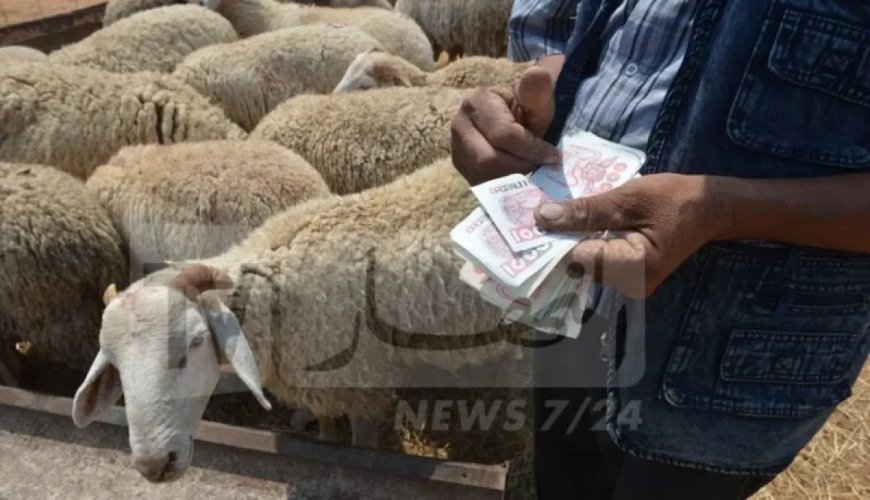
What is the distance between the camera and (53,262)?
2.92m

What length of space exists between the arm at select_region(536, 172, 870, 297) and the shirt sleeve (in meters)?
0.68

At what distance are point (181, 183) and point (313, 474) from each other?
1.45 metres

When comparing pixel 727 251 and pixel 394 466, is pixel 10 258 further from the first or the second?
pixel 727 251

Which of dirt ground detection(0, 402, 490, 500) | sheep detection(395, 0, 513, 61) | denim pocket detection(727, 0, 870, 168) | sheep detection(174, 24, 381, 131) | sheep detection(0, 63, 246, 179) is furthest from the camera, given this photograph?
sheep detection(395, 0, 513, 61)

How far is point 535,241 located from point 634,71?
42cm

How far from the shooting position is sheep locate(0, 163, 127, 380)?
2.88m

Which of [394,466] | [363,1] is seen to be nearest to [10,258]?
[394,466]

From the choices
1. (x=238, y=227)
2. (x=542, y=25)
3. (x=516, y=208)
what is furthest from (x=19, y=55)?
(x=516, y=208)

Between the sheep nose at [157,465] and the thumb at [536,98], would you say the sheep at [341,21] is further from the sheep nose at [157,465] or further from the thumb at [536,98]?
the thumb at [536,98]

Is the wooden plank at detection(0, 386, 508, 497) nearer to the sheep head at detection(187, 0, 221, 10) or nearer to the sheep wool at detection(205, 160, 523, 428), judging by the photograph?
the sheep wool at detection(205, 160, 523, 428)

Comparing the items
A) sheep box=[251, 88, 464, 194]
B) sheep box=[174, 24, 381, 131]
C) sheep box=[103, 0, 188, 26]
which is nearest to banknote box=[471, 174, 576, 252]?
sheep box=[251, 88, 464, 194]

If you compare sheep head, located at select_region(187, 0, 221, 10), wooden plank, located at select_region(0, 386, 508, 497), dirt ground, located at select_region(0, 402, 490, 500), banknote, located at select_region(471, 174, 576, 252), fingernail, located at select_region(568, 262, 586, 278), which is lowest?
dirt ground, located at select_region(0, 402, 490, 500)

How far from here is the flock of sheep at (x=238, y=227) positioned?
6.82 ft

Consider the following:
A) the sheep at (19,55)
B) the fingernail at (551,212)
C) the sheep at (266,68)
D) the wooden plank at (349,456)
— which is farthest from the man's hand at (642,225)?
the sheep at (19,55)
